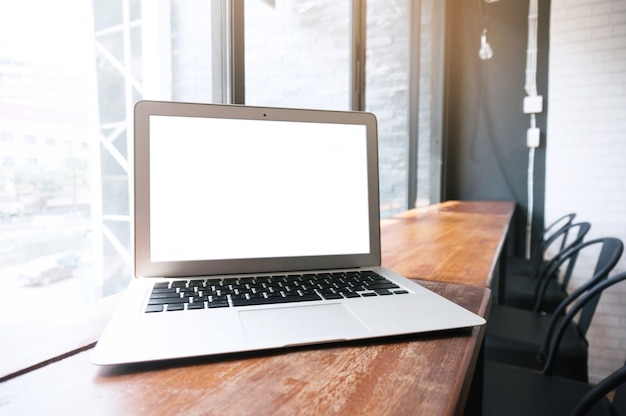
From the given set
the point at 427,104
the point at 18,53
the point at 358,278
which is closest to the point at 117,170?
the point at 18,53

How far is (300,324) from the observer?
484 mm

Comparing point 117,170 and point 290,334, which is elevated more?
point 117,170

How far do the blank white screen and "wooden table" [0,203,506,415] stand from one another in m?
0.23

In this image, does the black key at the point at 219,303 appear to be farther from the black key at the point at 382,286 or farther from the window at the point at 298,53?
the window at the point at 298,53

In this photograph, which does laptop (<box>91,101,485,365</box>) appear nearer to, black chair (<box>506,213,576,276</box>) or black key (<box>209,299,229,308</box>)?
black key (<box>209,299,229,308</box>)

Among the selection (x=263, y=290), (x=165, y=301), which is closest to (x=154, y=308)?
(x=165, y=301)

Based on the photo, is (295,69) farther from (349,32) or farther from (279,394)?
(279,394)

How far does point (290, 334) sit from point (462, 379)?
0.18 meters

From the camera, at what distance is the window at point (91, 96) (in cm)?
74

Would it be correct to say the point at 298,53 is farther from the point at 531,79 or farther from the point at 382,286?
the point at 531,79

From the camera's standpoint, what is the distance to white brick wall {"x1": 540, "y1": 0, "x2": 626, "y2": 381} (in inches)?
99.2

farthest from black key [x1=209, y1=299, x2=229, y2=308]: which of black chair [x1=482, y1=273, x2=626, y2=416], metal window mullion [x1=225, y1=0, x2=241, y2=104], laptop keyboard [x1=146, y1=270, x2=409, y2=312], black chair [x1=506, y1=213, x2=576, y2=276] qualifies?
black chair [x1=506, y1=213, x2=576, y2=276]

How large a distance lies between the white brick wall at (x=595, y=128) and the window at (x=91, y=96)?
6.39ft

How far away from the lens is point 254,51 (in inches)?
47.0
